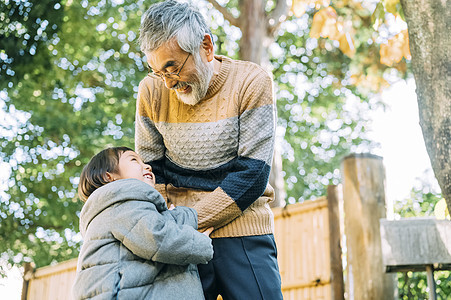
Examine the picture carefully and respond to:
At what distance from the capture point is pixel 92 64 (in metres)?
10.2

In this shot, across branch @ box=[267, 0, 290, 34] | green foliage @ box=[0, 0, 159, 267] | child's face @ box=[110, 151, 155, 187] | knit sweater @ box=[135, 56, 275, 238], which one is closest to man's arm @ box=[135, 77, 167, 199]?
knit sweater @ box=[135, 56, 275, 238]

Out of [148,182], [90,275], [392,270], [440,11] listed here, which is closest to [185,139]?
[148,182]

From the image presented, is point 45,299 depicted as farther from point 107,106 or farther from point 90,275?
point 90,275

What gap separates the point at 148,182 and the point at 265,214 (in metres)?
0.40

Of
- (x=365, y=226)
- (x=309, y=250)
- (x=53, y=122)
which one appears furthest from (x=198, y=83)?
(x=53, y=122)

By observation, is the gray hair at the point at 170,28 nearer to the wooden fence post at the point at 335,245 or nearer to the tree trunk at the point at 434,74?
the tree trunk at the point at 434,74

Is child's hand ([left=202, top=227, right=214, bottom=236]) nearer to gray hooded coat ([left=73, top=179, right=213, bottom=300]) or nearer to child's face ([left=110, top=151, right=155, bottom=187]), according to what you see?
gray hooded coat ([left=73, top=179, right=213, bottom=300])

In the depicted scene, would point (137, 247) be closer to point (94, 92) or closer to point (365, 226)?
point (365, 226)

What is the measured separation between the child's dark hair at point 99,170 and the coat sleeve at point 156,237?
198mm

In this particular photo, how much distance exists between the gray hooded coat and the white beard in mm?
376

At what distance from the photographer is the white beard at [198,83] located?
2.08 meters

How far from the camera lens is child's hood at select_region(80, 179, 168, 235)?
188 cm

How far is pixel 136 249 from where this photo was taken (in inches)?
71.1

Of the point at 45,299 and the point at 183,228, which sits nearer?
the point at 183,228
